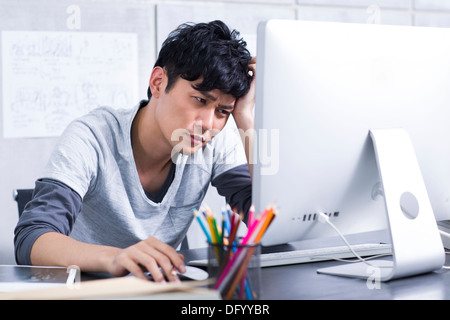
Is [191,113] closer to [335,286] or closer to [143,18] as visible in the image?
[335,286]

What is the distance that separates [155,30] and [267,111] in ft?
6.68

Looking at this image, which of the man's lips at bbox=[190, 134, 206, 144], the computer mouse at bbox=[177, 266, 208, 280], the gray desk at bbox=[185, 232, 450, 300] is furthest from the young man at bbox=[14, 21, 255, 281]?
the gray desk at bbox=[185, 232, 450, 300]

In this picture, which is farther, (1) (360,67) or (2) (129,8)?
(2) (129,8)

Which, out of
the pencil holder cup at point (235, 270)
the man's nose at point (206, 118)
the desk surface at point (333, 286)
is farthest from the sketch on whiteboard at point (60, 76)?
the pencil holder cup at point (235, 270)

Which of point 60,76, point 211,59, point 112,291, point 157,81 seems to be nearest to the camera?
point 112,291

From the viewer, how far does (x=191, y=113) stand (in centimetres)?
130

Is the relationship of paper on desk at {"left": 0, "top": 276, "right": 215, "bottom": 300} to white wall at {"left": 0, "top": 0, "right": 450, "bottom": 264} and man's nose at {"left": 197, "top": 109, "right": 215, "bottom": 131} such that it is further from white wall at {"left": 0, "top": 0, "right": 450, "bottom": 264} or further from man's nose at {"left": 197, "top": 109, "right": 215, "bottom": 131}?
white wall at {"left": 0, "top": 0, "right": 450, "bottom": 264}

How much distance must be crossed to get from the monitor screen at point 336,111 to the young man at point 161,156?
404 millimetres

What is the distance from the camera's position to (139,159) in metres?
1.46

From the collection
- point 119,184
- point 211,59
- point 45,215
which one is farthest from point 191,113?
point 45,215

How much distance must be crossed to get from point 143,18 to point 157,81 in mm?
1420

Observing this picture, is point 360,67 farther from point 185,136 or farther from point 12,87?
point 12,87
